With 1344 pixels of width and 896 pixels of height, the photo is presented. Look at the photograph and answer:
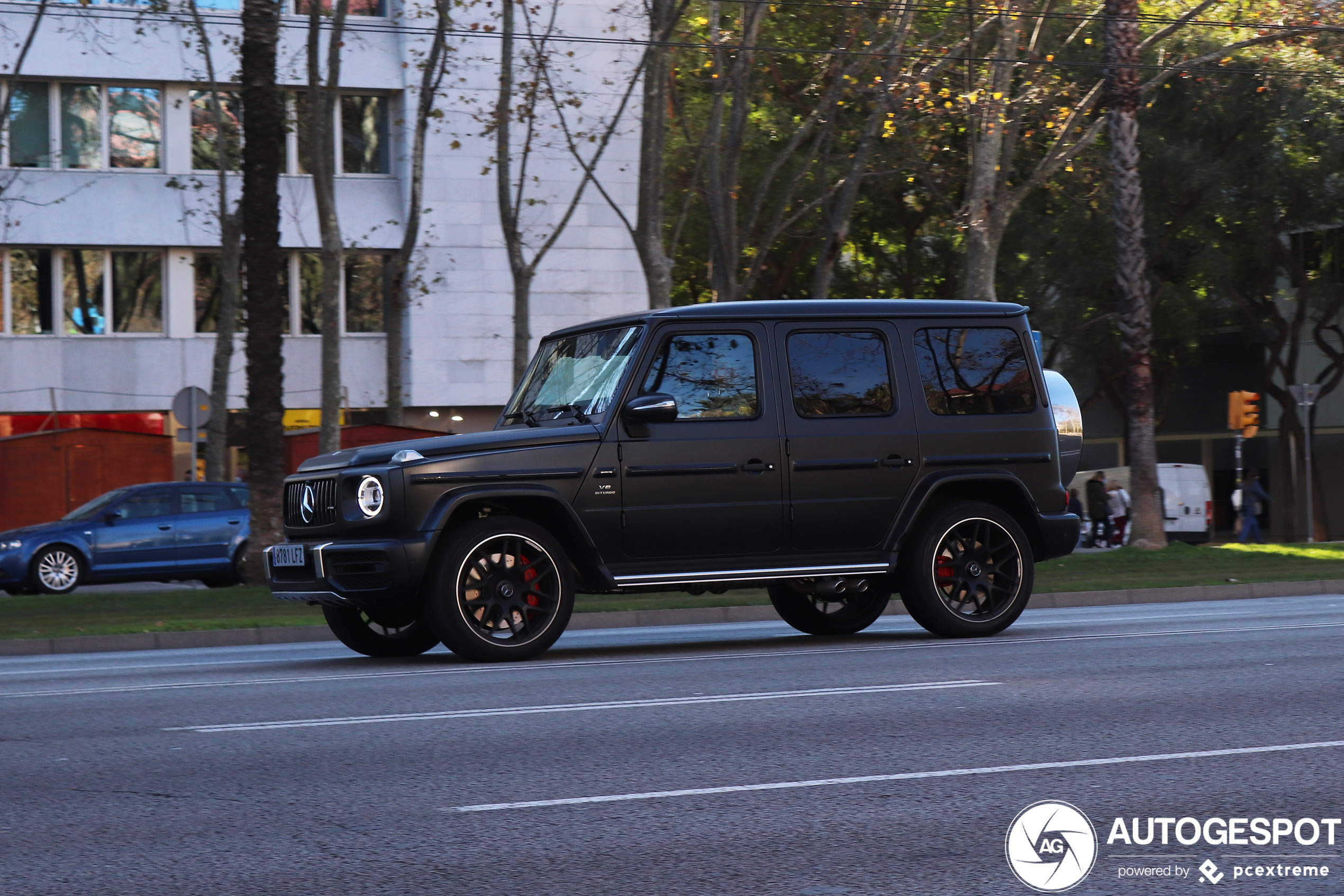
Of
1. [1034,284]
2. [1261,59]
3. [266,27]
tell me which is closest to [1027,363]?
[266,27]

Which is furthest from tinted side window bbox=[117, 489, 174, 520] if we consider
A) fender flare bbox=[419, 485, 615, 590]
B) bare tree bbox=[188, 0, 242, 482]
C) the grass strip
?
fender flare bbox=[419, 485, 615, 590]

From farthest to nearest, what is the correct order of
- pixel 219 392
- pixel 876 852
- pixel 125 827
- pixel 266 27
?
1. pixel 219 392
2. pixel 266 27
3. pixel 125 827
4. pixel 876 852

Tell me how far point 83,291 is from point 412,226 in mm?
10600

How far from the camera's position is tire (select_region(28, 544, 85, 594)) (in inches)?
924

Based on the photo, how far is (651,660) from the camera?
1066cm

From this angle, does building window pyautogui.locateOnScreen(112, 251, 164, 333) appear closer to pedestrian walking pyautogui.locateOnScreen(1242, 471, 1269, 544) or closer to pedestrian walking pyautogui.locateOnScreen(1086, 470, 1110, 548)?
pedestrian walking pyautogui.locateOnScreen(1086, 470, 1110, 548)

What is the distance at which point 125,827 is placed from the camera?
17.9 feet

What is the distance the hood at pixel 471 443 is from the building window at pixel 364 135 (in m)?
28.5

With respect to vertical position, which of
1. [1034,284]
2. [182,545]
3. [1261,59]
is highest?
[1261,59]

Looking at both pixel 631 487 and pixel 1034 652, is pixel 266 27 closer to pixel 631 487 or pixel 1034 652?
A: pixel 631 487

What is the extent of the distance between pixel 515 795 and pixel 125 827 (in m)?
1.28

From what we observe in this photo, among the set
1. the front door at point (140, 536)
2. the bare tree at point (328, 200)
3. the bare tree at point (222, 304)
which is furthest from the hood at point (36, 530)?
the bare tree at point (222, 304)

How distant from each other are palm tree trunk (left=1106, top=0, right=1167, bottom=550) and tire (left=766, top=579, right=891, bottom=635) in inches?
Answer: 522

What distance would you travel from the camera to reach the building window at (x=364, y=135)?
37.8 meters
